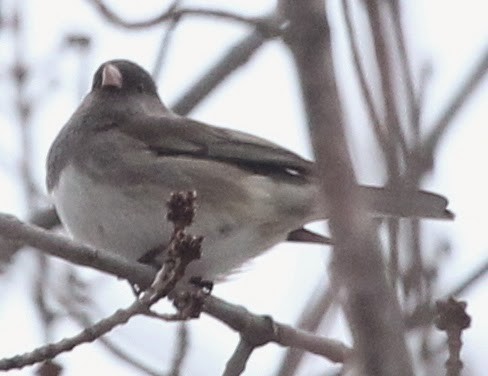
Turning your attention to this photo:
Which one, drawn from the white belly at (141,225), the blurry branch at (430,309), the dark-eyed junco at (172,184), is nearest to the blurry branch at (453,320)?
the blurry branch at (430,309)

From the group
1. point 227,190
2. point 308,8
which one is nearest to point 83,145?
point 227,190

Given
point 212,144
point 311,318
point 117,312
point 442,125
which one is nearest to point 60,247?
point 117,312

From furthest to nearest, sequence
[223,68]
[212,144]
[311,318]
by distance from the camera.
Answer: [212,144]
[223,68]
[311,318]

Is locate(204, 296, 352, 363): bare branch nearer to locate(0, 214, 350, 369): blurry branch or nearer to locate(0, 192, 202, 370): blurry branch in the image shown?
locate(0, 214, 350, 369): blurry branch

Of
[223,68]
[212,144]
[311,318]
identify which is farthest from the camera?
[212,144]

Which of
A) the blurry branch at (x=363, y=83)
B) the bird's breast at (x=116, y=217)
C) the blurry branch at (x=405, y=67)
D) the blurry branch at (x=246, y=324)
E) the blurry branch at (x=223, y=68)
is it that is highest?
the blurry branch at (x=223, y=68)

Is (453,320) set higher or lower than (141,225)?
lower

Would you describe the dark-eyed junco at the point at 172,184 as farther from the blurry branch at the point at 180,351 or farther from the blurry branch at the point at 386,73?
the blurry branch at the point at 386,73

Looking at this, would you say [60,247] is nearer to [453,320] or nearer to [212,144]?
[453,320]
